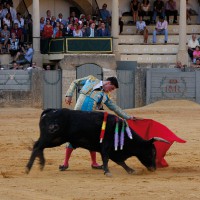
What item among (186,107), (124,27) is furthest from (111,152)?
(124,27)

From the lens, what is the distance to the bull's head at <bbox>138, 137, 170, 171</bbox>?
38.7 feet

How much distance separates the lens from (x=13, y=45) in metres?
28.8

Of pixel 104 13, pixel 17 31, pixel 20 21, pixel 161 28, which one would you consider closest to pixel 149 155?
pixel 17 31

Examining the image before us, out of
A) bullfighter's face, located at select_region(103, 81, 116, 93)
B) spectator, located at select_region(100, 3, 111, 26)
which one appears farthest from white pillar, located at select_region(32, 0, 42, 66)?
bullfighter's face, located at select_region(103, 81, 116, 93)

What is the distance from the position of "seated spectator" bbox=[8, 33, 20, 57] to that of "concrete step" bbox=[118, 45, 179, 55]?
14.3 ft

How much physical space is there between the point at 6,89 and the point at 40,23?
519cm

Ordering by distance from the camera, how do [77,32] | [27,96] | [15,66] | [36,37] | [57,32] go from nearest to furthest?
1. [27,96]
2. [15,66]
3. [77,32]
4. [36,37]
5. [57,32]

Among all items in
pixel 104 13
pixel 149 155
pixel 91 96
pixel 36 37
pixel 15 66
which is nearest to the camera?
pixel 149 155

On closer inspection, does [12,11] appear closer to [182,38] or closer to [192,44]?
[182,38]

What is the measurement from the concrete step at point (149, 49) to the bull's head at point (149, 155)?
19.8 metres

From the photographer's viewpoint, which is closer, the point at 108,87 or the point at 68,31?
the point at 108,87

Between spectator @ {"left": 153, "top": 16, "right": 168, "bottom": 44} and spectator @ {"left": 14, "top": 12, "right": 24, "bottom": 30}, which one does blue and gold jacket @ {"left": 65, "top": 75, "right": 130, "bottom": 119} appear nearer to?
spectator @ {"left": 14, "top": 12, "right": 24, "bottom": 30}

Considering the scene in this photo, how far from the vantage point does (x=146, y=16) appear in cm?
3400

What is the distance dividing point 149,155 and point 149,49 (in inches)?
790
